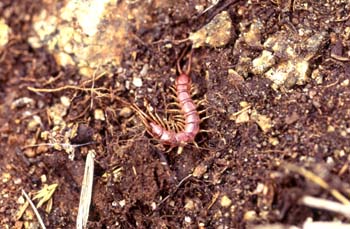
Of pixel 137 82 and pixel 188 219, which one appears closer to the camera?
pixel 188 219

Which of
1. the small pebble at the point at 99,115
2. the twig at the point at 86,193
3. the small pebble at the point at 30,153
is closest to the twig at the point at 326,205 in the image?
the twig at the point at 86,193

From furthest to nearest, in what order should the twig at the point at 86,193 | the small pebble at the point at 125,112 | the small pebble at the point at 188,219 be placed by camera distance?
the small pebble at the point at 125,112 → the twig at the point at 86,193 → the small pebble at the point at 188,219

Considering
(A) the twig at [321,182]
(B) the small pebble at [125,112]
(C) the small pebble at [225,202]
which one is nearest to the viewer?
(A) the twig at [321,182]

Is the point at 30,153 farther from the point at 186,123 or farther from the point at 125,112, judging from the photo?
the point at 186,123

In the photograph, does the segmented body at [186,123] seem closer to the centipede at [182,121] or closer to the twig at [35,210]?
the centipede at [182,121]

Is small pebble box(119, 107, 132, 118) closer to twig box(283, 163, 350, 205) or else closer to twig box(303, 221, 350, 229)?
twig box(283, 163, 350, 205)

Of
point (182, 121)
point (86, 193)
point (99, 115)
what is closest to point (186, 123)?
point (182, 121)

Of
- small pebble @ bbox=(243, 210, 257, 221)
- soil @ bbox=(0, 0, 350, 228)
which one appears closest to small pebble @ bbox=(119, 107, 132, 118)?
soil @ bbox=(0, 0, 350, 228)

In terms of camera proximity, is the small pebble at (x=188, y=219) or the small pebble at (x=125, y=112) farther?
the small pebble at (x=125, y=112)
